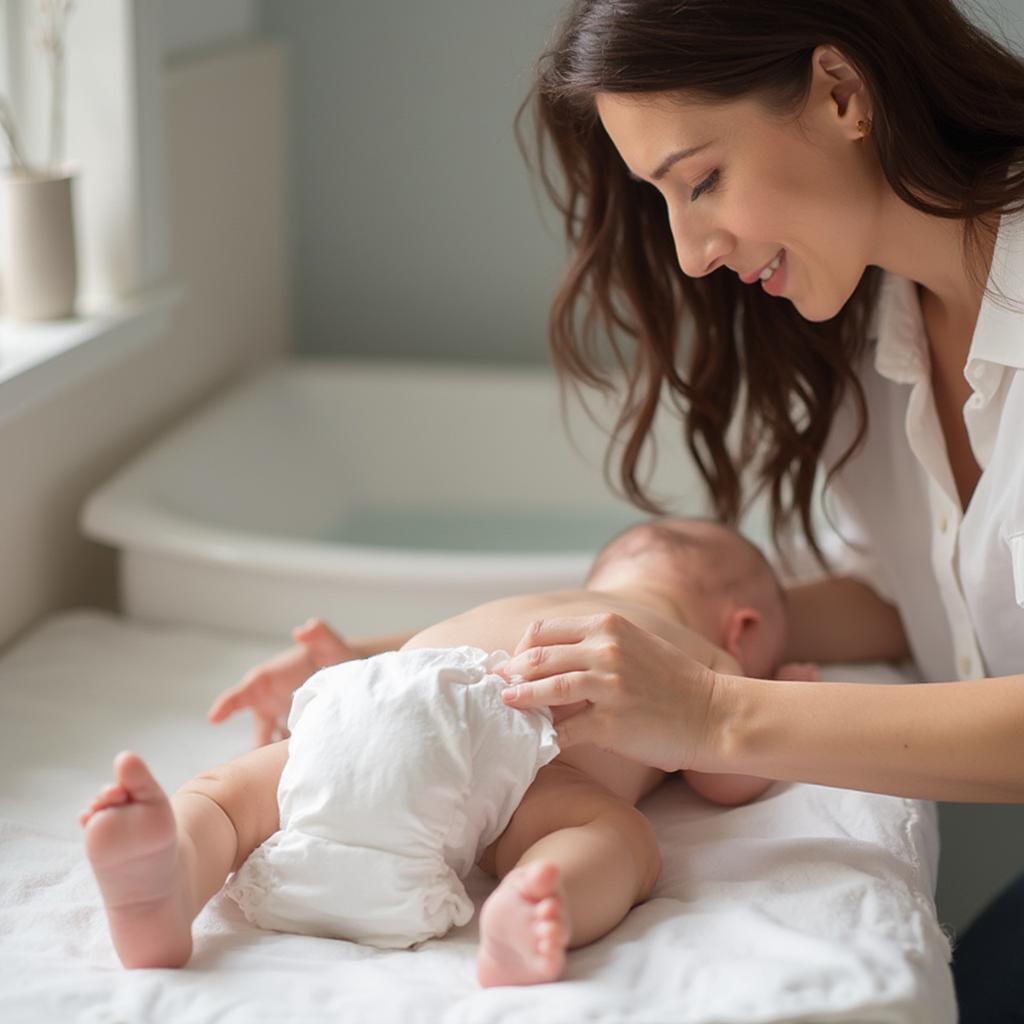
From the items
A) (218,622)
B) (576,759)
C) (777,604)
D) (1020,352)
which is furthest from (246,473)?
(1020,352)

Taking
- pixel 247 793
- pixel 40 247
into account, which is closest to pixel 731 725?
pixel 247 793

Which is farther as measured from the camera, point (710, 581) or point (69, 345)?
point (69, 345)

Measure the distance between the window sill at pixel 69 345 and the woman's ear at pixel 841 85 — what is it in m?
0.96

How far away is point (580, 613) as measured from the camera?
139 cm

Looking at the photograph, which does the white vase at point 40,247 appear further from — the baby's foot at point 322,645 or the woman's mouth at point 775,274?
the woman's mouth at point 775,274

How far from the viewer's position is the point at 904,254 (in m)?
1.41

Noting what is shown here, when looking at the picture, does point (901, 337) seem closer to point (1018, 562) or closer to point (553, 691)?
point (1018, 562)

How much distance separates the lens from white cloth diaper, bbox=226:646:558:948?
1.11m

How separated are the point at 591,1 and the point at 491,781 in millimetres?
684

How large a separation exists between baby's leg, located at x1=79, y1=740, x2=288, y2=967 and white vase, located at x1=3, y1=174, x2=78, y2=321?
3.13 ft

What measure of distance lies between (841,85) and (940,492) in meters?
0.44

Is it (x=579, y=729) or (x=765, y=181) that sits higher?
(x=765, y=181)

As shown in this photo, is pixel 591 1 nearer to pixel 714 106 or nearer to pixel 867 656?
pixel 714 106

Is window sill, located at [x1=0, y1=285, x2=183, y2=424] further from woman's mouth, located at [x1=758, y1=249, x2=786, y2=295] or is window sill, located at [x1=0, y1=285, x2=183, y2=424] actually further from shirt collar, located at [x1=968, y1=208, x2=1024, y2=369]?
shirt collar, located at [x1=968, y1=208, x2=1024, y2=369]
